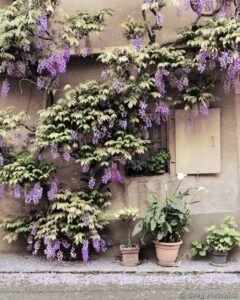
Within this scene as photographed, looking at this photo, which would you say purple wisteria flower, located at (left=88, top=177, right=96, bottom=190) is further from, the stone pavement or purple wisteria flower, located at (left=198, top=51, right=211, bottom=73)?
purple wisteria flower, located at (left=198, top=51, right=211, bottom=73)

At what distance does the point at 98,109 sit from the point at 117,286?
2321 mm

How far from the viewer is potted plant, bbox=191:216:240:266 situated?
583 centimetres

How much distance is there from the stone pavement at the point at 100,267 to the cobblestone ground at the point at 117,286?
108mm

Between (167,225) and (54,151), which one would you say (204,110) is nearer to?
(167,225)

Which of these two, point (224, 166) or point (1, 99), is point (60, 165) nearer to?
point (1, 99)

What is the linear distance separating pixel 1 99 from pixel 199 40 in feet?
9.86

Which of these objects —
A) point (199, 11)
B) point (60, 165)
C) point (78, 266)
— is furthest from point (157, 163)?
point (199, 11)

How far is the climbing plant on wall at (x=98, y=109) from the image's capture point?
5715 millimetres

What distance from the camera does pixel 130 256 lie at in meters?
5.91

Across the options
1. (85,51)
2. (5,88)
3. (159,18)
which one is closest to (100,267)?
(5,88)

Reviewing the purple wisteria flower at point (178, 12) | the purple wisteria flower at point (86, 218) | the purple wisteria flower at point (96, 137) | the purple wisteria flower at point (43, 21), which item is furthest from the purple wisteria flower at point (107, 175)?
the purple wisteria flower at point (178, 12)

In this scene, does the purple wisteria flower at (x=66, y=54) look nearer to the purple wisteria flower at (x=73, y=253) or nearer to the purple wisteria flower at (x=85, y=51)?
the purple wisteria flower at (x=85, y=51)

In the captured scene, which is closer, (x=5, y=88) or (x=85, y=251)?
(x=85, y=251)

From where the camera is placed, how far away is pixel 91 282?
534 centimetres
